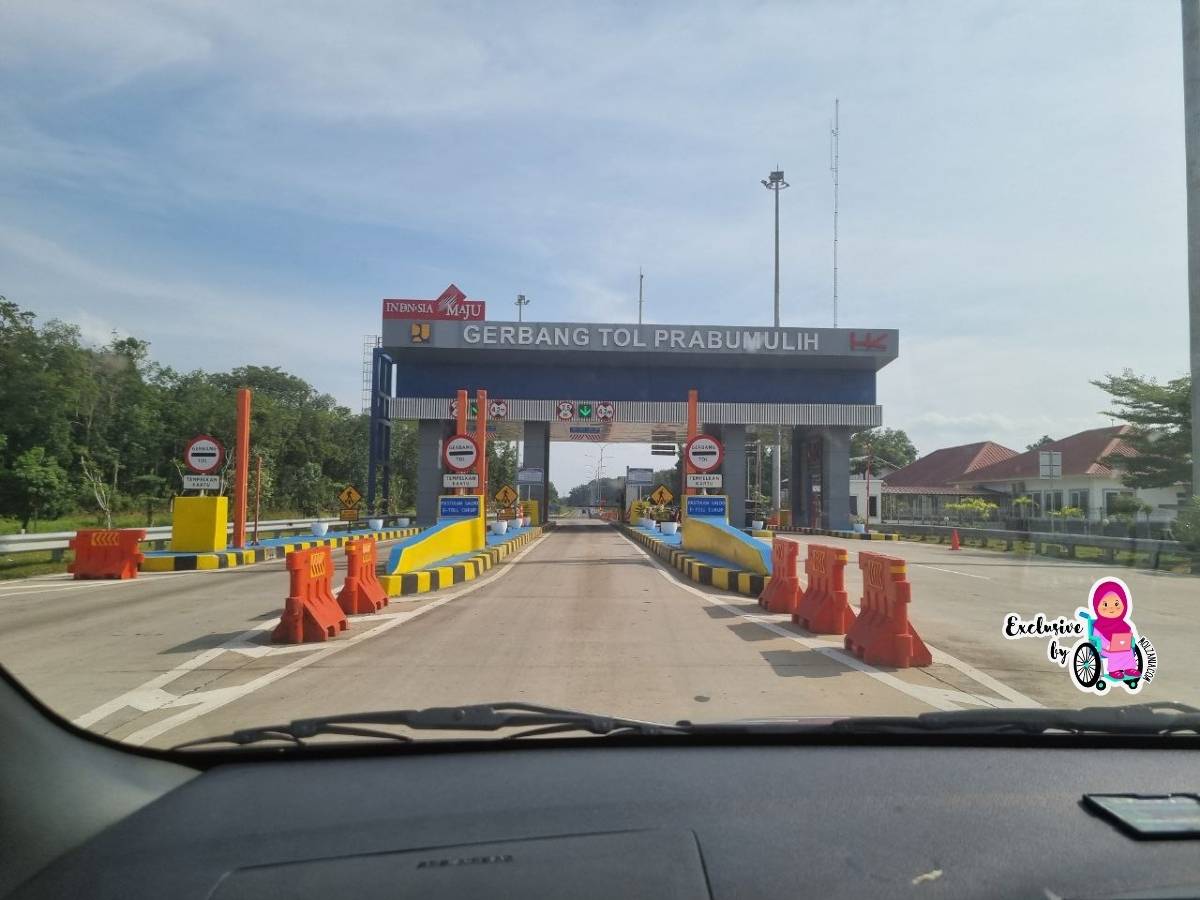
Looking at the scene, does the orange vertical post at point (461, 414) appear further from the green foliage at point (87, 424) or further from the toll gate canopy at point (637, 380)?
the toll gate canopy at point (637, 380)

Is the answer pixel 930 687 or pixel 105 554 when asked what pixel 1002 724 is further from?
pixel 105 554

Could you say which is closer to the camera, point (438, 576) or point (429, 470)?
point (438, 576)

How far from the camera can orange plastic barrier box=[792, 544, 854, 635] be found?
886 cm

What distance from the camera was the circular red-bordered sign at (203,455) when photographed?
17.3 metres

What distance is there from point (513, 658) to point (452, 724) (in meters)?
4.09

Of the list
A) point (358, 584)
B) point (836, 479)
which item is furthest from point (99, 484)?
point (836, 479)

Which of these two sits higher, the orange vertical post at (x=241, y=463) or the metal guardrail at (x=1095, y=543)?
the orange vertical post at (x=241, y=463)

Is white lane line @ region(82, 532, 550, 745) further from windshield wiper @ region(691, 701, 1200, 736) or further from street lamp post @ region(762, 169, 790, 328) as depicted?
street lamp post @ region(762, 169, 790, 328)

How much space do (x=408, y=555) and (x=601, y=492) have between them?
98928mm

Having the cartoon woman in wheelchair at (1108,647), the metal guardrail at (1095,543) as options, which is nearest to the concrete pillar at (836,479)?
the metal guardrail at (1095,543)

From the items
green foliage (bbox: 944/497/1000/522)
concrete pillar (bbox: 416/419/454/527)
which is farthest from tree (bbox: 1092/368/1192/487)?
concrete pillar (bbox: 416/419/454/527)

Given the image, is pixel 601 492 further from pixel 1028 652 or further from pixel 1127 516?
pixel 1028 652

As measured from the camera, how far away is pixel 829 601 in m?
8.97

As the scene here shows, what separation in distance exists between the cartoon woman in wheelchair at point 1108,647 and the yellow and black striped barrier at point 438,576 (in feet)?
29.9
